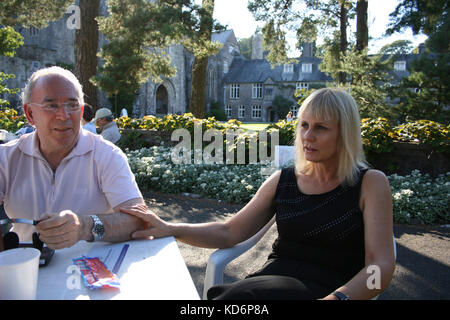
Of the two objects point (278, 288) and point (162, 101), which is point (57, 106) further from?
point (162, 101)

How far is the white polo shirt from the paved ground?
1506 mm

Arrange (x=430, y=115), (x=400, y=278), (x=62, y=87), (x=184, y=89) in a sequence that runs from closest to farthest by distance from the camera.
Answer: (x=62, y=87), (x=400, y=278), (x=430, y=115), (x=184, y=89)

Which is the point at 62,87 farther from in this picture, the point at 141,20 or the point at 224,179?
the point at 141,20

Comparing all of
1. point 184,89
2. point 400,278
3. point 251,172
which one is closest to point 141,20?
point 251,172

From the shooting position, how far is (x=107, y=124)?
6984mm

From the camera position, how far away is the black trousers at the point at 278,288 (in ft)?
5.04

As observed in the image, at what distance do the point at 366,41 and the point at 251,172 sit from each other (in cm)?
666

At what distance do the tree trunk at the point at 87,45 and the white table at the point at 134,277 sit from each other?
9.42 m

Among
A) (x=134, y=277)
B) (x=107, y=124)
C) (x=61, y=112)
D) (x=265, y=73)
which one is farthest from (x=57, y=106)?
(x=265, y=73)

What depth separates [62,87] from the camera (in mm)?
1964

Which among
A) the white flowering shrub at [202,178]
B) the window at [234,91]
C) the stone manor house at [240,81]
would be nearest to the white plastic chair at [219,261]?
the white flowering shrub at [202,178]

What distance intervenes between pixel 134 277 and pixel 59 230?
384 millimetres

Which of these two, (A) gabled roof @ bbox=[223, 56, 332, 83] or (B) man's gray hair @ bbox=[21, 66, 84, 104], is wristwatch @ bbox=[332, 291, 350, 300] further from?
(A) gabled roof @ bbox=[223, 56, 332, 83]

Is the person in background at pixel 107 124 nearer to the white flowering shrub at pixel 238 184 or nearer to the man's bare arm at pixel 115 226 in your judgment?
the white flowering shrub at pixel 238 184
